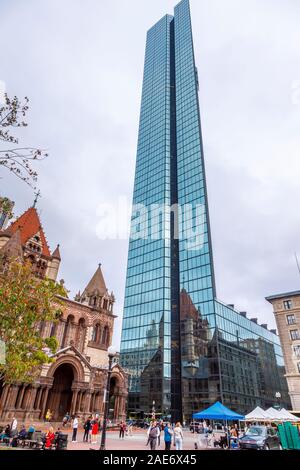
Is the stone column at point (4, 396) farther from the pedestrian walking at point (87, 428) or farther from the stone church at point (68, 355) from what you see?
the pedestrian walking at point (87, 428)

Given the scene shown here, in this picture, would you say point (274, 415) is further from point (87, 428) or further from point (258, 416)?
point (87, 428)

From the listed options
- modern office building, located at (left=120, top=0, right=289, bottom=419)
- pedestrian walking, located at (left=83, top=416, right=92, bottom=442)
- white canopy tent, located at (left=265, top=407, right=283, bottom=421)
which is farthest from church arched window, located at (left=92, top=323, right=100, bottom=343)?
modern office building, located at (left=120, top=0, right=289, bottom=419)

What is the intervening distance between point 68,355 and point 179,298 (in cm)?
4110

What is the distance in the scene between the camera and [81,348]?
35.7 m

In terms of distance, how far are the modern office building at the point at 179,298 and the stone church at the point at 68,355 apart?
82.7 ft

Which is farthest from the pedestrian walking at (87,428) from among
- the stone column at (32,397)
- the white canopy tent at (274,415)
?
the white canopy tent at (274,415)

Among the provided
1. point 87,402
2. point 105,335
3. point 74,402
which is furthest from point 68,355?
point 105,335

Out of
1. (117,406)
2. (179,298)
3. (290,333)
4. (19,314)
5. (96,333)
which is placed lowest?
(117,406)

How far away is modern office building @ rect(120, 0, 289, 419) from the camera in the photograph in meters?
57.2

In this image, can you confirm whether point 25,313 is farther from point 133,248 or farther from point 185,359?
point 133,248

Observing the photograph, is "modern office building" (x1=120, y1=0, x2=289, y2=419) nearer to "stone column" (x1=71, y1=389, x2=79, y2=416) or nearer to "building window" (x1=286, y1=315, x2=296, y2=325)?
"building window" (x1=286, y1=315, x2=296, y2=325)

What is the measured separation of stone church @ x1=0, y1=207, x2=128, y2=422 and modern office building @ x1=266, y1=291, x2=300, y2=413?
80.0ft

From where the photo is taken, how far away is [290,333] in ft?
146
